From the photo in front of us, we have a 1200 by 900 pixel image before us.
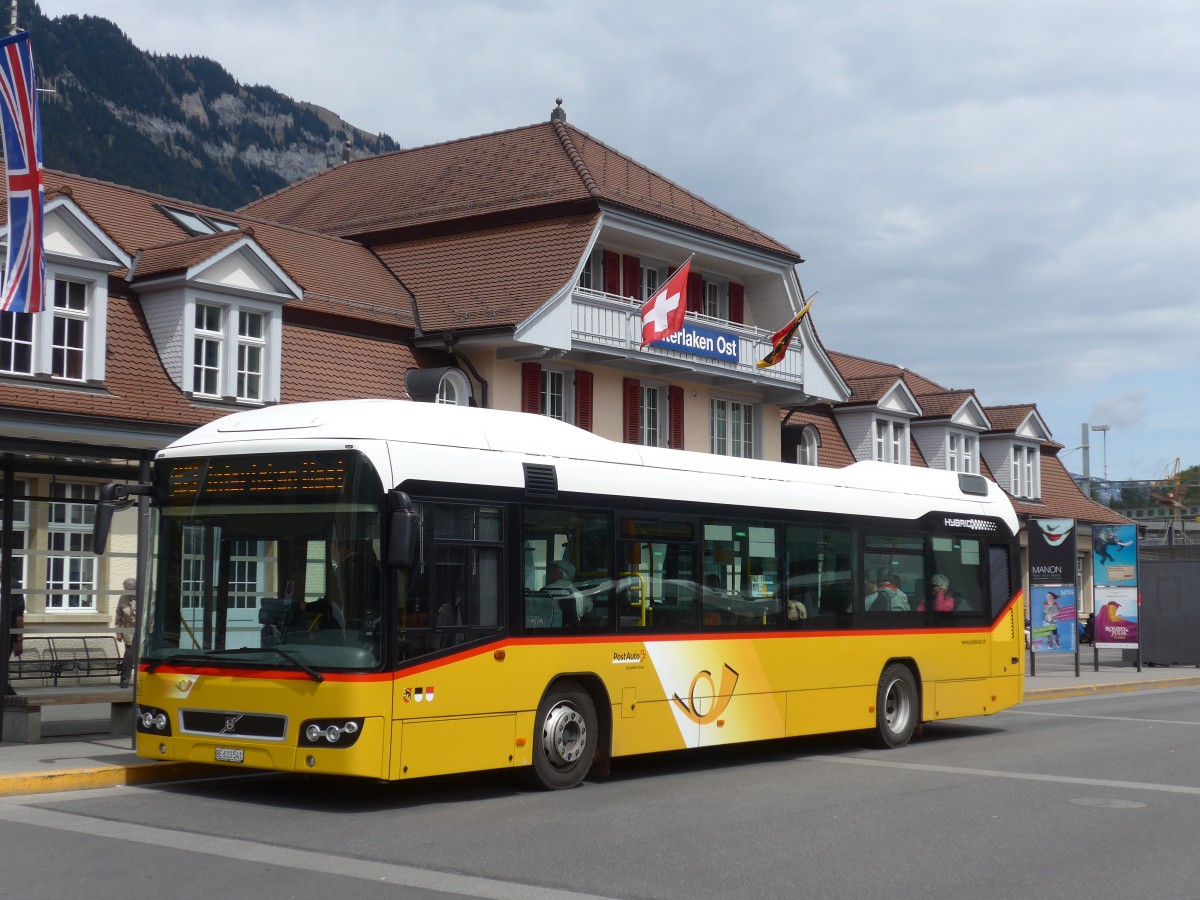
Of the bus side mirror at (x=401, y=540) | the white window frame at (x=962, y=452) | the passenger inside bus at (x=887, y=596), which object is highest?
the white window frame at (x=962, y=452)

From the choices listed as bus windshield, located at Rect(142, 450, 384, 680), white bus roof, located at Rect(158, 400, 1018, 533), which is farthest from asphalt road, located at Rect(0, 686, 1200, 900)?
white bus roof, located at Rect(158, 400, 1018, 533)

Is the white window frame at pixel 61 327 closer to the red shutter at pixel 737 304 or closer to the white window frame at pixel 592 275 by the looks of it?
the white window frame at pixel 592 275

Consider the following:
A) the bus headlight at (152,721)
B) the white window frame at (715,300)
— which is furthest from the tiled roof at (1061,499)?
the bus headlight at (152,721)

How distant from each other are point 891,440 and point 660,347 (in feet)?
45.3

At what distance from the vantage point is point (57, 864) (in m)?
8.92

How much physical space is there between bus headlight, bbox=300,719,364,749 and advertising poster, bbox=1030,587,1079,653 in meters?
22.4

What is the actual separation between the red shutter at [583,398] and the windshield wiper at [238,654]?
18979mm

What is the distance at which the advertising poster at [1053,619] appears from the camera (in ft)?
102

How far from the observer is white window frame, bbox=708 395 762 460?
3453 centimetres

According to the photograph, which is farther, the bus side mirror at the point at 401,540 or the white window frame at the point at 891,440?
the white window frame at the point at 891,440

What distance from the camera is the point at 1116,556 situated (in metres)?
32.9

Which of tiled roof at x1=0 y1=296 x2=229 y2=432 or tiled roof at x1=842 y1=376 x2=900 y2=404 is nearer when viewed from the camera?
tiled roof at x1=0 y1=296 x2=229 y2=432

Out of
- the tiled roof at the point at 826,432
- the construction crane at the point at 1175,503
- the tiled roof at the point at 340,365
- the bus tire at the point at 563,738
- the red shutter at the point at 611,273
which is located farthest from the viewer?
the construction crane at the point at 1175,503

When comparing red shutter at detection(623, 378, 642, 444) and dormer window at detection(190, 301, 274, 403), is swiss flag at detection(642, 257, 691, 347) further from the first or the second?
dormer window at detection(190, 301, 274, 403)
